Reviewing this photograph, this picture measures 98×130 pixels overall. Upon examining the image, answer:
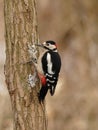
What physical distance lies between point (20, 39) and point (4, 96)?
337cm

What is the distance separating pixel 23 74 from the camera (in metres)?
5.65

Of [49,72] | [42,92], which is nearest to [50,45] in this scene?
[49,72]

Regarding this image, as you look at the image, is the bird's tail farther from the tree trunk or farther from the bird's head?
the bird's head

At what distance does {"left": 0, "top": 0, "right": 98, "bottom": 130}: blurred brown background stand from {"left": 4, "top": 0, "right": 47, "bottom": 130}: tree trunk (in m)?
4.20

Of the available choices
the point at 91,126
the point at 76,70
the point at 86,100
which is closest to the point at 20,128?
the point at 91,126

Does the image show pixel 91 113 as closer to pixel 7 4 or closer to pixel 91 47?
pixel 91 47

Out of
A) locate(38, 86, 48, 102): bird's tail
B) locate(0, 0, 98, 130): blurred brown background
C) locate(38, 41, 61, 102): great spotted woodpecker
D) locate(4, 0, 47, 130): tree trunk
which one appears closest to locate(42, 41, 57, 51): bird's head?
locate(38, 41, 61, 102): great spotted woodpecker

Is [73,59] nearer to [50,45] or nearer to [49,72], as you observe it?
[50,45]

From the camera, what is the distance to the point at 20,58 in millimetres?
5641

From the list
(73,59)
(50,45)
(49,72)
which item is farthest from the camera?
(73,59)

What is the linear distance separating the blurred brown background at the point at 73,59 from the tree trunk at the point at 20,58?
13.8 ft

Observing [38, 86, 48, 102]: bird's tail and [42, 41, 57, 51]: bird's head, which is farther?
[42, 41, 57, 51]: bird's head

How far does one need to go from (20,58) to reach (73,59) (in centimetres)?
847

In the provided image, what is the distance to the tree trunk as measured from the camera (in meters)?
5.63
